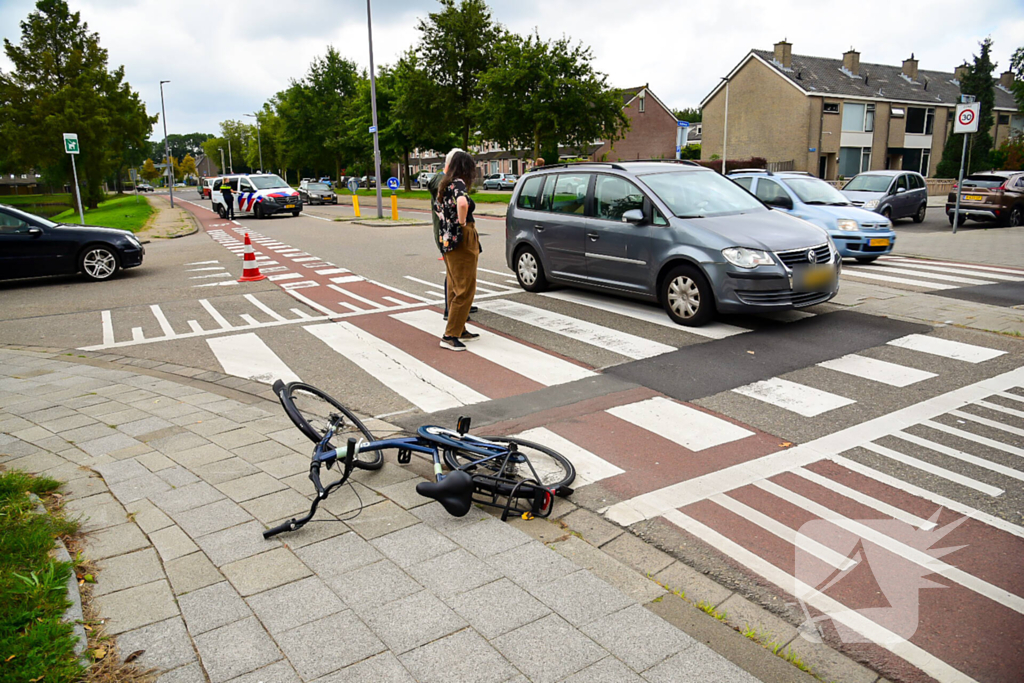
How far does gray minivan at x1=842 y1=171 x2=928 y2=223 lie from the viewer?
2002 cm

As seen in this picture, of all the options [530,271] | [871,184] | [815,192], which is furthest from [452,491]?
[871,184]

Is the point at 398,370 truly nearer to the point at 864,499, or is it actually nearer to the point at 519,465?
the point at 519,465

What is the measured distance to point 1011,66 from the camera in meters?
62.9

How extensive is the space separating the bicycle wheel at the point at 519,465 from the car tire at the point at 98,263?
39.1ft

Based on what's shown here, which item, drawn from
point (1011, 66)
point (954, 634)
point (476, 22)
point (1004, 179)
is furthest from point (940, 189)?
point (954, 634)

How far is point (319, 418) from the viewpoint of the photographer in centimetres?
463

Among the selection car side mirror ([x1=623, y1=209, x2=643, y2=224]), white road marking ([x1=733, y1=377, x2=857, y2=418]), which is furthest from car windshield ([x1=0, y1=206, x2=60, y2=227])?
white road marking ([x1=733, y1=377, x2=857, y2=418])

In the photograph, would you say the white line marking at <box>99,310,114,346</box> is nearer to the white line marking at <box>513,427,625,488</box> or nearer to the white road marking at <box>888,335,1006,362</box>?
the white line marking at <box>513,427,625,488</box>

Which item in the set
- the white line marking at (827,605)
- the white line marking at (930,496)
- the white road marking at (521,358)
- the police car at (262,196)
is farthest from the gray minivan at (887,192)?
the police car at (262,196)

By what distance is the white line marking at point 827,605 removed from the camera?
2.66 m

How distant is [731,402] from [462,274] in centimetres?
308

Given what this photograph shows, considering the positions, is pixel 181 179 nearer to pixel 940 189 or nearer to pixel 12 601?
pixel 940 189

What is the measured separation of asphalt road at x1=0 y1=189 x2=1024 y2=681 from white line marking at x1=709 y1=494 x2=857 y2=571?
14 mm

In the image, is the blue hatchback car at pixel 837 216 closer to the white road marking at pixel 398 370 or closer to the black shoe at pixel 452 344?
the black shoe at pixel 452 344
